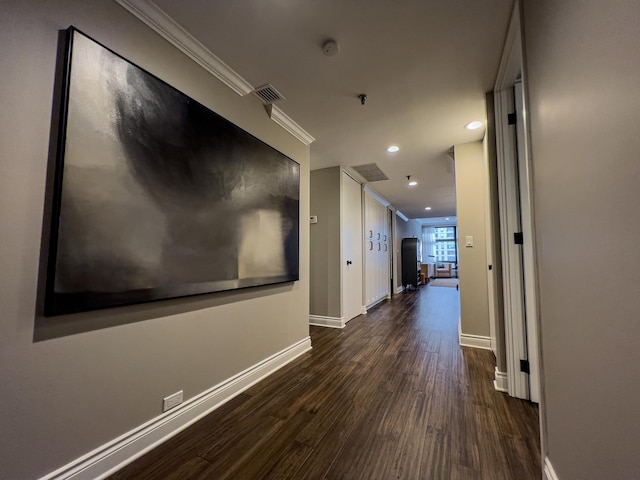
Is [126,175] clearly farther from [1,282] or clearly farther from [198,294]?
[198,294]

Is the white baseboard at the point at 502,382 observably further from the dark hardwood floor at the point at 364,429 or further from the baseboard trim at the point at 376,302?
the baseboard trim at the point at 376,302

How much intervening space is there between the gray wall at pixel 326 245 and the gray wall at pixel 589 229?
2.84 m

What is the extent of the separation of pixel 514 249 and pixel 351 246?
2.55 meters

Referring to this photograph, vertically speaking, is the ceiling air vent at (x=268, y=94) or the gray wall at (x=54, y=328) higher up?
the ceiling air vent at (x=268, y=94)

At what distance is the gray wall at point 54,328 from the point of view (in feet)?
3.25

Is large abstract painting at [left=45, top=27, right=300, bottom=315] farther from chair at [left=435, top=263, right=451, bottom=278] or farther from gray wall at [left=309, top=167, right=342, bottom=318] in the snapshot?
chair at [left=435, top=263, right=451, bottom=278]

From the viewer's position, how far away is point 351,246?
4320 millimetres

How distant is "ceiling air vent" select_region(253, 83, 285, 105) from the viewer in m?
2.16

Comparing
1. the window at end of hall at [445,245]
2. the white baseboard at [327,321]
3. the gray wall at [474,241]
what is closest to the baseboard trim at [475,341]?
the gray wall at [474,241]

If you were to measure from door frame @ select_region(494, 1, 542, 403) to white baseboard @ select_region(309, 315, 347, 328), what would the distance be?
222 centimetres

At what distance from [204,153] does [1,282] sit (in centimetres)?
117

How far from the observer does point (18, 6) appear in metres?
1.03

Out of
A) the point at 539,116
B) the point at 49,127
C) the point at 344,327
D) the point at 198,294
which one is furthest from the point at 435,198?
the point at 49,127

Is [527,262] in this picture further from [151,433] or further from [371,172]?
[371,172]
